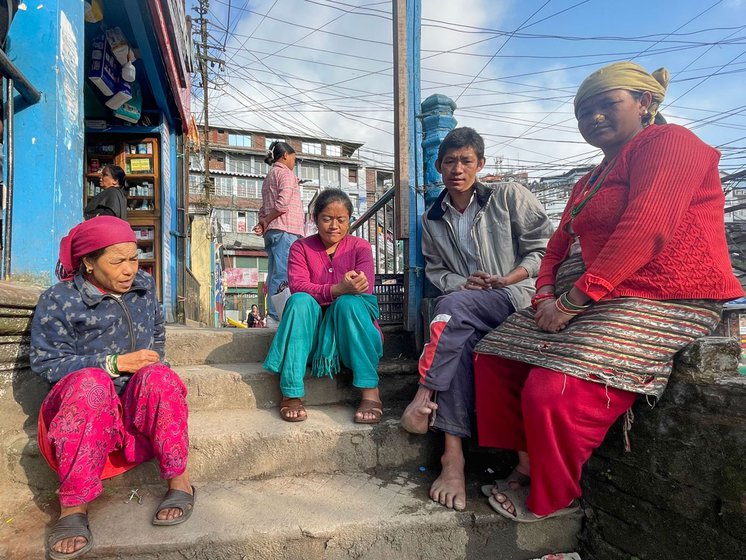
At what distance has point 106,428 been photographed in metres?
1.64

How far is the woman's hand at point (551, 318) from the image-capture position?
1.65m

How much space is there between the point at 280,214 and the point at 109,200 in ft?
5.89

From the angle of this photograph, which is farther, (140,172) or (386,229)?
(140,172)

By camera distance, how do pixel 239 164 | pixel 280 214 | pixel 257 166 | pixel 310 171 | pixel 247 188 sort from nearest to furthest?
pixel 280 214
pixel 239 164
pixel 247 188
pixel 257 166
pixel 310 171

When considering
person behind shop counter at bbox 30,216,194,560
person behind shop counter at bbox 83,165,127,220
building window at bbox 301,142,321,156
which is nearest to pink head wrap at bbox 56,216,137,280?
person behind shop counter at bbox 30,216,194,560

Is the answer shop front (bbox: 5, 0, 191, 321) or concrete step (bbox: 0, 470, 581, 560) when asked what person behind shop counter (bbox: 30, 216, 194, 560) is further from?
shop front (bbox: 5, 0, 191, 321)

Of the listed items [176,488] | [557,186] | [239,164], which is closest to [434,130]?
[176,488]

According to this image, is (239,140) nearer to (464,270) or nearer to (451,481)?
(464,270)

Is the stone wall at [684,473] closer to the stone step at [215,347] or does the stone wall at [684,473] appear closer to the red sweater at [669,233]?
the red sweater at [669,233]

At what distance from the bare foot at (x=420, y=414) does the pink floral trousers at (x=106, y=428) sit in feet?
3.13

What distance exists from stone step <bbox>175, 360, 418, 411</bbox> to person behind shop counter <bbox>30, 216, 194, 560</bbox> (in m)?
0.42

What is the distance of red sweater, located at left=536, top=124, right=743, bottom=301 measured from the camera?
1.46 metres

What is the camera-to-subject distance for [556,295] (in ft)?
6.12

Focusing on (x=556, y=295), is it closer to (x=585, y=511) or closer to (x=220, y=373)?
(x=585, y=511)
